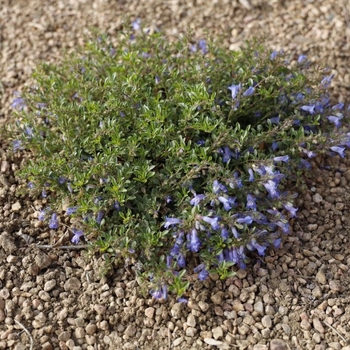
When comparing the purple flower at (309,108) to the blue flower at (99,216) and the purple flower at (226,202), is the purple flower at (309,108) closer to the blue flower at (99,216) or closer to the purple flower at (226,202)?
the purple flower at (226,202)

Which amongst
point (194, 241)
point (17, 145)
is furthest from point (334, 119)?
point (17, 145)

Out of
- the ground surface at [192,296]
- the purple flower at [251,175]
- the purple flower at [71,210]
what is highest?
the purple flower at [71,210]

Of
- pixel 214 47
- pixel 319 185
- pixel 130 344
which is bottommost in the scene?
pixel 319 185

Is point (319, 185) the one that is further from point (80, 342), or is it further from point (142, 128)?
point (80, 342)

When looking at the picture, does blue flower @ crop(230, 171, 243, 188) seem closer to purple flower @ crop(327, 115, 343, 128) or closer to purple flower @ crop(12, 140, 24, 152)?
purple flower @ crop(327, 115, 343, 128)

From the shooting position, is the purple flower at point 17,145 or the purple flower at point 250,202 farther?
the purple flower at point 17,145

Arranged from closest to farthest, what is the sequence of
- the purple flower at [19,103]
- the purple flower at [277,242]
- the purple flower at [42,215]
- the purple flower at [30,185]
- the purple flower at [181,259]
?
the purple flower at [181,259] → the purple flower at [277,242] → the purple flower at [42,215] → the purple flower at [30,185] → the purple flower at [19,103]

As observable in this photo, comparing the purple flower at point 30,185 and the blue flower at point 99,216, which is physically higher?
the purple flower at point 30,185

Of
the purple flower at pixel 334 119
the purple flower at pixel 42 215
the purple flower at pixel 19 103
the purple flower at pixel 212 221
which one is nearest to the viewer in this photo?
the purple flower at pixel 212 221

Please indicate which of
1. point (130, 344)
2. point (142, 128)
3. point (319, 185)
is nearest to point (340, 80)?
point (319, 185)

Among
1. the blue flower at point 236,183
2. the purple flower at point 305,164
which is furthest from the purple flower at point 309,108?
the blue flower at point 236,183
